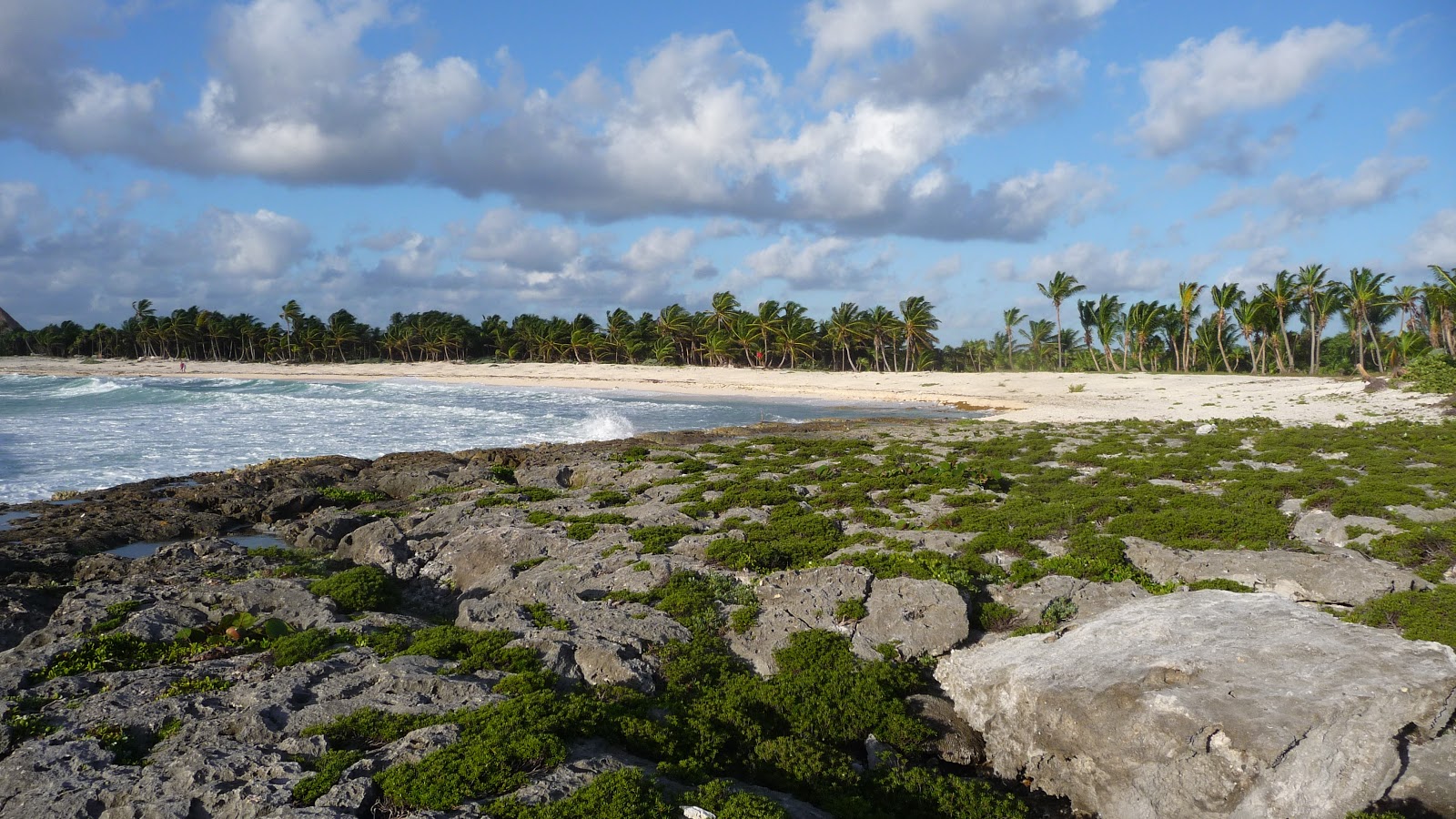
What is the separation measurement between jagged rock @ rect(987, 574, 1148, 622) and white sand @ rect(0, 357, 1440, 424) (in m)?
24.9

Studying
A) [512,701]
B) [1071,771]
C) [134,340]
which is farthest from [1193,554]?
[134,340]

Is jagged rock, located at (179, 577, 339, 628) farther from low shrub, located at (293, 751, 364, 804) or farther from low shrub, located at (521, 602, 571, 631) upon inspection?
low shrub, located at (293, 751, 364, 804)

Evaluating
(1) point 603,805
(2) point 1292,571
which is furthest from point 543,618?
(2) point 1292,571

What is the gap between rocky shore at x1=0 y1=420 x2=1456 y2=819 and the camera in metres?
6.46

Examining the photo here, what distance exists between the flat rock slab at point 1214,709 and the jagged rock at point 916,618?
45.0 inches

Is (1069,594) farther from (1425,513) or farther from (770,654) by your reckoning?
(1425,513)

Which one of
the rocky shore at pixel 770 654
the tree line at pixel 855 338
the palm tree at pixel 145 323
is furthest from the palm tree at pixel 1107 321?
the palm tree at pixel 145 323

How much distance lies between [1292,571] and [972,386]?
5398 centimetres

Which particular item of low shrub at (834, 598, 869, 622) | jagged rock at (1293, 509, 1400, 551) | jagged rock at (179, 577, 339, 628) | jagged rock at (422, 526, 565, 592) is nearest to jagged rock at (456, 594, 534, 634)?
jagged rock at (422, 526, 565, 592)

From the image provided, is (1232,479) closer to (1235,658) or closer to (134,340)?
(1235,658)

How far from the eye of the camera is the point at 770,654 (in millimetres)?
10078

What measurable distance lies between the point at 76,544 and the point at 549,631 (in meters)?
12.7

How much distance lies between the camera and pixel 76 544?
1617 cm

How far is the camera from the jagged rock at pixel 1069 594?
1065 cm
